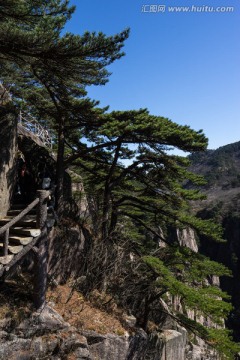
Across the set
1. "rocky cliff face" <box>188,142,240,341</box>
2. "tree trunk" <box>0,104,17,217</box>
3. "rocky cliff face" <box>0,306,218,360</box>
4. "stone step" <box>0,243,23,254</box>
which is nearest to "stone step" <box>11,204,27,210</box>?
"tree trunk" <box>0,104,17,217</box>

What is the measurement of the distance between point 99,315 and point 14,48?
360 inches

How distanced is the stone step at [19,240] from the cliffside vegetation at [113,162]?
11.6ft

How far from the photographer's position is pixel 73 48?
858cm

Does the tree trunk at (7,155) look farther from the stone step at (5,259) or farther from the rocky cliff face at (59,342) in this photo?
the rocky cliff face at (59,342)

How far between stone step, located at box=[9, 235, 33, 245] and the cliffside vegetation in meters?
3.55

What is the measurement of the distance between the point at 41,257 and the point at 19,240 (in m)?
1.14

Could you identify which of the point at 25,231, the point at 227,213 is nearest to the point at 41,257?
the point at 25,231

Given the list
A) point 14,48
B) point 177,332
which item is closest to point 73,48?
point 14,48

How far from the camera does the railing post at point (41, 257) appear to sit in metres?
8.97

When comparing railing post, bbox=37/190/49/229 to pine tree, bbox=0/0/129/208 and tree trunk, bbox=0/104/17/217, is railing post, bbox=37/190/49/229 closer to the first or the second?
tree trunk, bbox=0/104/17/217

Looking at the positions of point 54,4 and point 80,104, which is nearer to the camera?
point 54,4

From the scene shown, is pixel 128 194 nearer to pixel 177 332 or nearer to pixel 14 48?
pixel 177 332

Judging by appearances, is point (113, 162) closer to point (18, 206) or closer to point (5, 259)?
point (18, 206)

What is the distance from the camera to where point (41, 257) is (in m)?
9.17
